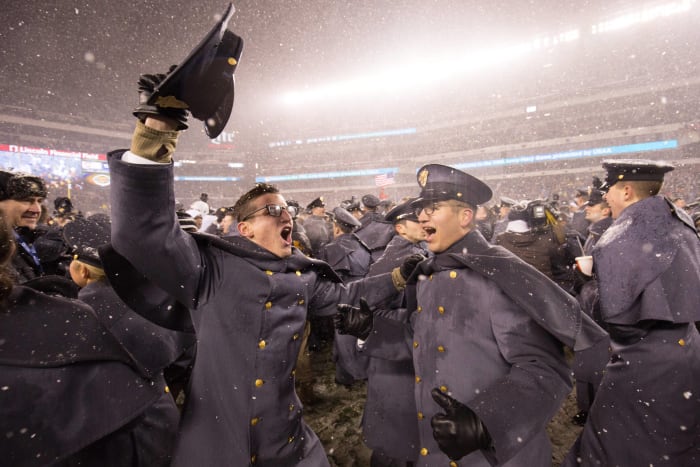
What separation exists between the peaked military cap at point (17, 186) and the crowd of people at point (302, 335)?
2.26 m

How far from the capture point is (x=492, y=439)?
1481 millimetres

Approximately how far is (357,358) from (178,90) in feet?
9.57

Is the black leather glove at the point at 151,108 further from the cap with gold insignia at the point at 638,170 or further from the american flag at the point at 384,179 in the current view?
the american flag at the point at 384,179

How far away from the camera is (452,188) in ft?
7.58

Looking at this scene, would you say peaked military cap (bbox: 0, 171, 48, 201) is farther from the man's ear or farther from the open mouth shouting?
the open mouth shouting

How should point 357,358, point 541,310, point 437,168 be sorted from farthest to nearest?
point 357,358
point 437,168
point 541,310

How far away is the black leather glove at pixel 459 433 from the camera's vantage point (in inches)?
56.9

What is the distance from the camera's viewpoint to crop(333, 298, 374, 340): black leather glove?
8.01 feet

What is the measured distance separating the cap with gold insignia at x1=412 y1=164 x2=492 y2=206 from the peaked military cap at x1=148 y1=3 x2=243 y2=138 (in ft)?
4.67

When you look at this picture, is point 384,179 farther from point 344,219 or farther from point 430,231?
point 430,231

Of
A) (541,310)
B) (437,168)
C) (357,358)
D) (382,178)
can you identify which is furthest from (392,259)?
(382,178)

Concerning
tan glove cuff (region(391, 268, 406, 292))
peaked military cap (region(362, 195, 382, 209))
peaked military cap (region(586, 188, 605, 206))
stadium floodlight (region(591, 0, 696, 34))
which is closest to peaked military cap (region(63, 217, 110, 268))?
tan glove cuff (region(391, 268, 406, 292))

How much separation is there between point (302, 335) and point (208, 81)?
166cm

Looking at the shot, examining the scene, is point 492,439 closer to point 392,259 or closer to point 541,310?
point 541,310
